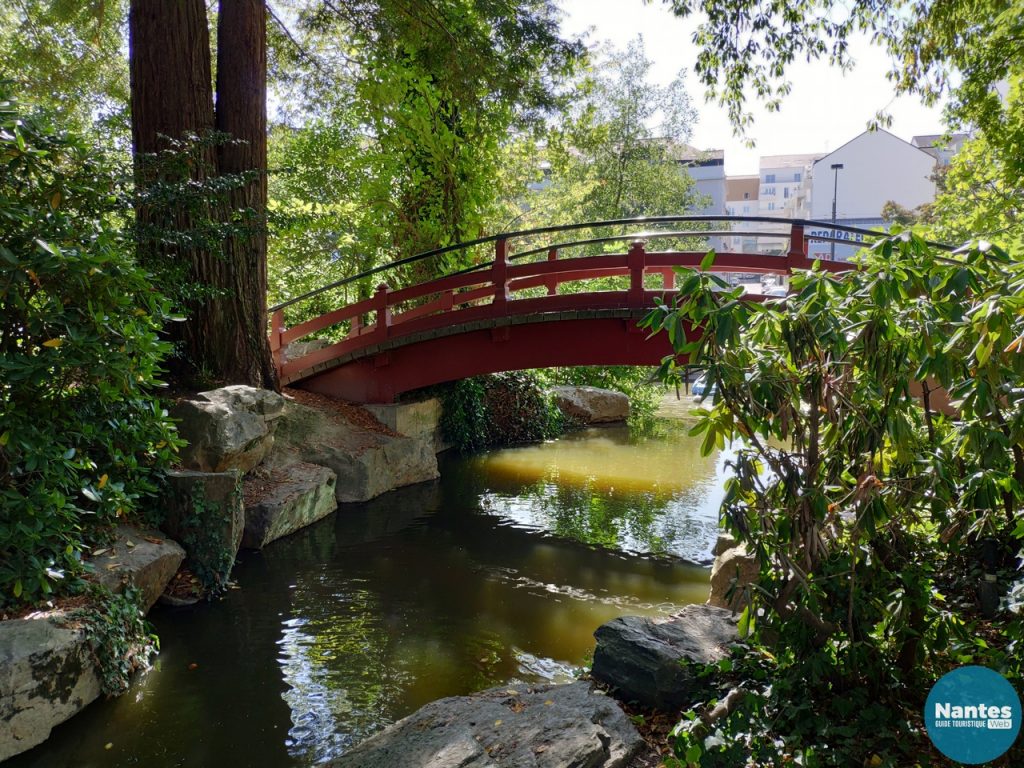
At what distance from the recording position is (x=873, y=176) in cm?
4169

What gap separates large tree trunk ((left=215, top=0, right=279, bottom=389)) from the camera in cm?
866

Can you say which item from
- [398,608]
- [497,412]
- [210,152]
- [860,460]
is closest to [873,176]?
[497,412]

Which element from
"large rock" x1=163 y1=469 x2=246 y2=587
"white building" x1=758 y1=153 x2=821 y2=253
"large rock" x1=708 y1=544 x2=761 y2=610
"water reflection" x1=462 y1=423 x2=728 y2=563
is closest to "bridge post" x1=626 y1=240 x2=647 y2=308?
"water reflection" x1=462 y1=423 x2=728 y2=563

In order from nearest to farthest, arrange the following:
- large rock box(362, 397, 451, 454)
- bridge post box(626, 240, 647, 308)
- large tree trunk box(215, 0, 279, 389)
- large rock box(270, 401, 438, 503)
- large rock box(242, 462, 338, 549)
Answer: large rock box(242, 462, 338, 549) < large tree trunk box(215, 0, 279, 389) < bridge post box(626, 240, 647, 308) < large rock box(270, 401, 438, 503) < large rock box(362, 397, 451, 454)

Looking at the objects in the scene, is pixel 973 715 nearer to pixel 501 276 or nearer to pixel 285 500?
pixel 285 500

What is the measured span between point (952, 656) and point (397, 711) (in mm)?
3042

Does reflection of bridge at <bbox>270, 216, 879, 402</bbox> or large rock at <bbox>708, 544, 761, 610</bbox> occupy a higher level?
reflection of bridge at <bbox>270, 216, 879, 402</bbox>

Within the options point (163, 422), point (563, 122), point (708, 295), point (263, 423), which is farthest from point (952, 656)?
point (563, 122)

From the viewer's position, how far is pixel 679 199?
26.1 metres

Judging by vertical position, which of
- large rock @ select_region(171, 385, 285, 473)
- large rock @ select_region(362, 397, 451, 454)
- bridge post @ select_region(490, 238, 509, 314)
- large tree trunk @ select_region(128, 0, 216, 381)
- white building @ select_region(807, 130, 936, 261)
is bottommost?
large rock @ select_region(362, 397, 451, 454)

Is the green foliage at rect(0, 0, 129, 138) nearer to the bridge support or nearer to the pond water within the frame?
the bridge support

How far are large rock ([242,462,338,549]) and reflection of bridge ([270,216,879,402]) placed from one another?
7.95 feet

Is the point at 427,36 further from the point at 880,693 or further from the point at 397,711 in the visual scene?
Answer: the point at 880,693

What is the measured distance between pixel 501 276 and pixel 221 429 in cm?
418
